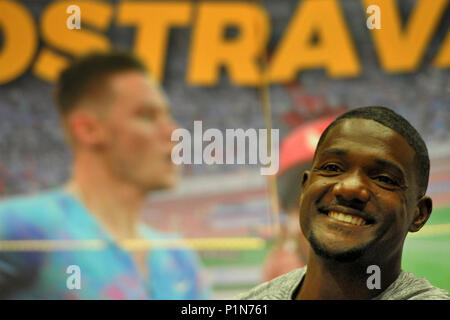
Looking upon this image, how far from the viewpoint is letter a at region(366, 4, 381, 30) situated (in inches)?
109

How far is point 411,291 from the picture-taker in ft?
3.45

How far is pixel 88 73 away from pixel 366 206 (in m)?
1.95

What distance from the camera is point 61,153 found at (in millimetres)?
2777

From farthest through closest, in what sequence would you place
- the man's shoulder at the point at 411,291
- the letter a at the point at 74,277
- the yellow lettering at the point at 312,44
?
the yellow lettering at the point at 312,44
the letter a at the point at 74,277
the man's shoulder at the point at 411,291

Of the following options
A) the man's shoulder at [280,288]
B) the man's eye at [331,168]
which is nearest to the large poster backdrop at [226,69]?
the man's shoulder at [280,288]

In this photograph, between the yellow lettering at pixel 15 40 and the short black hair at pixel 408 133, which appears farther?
the yellow lettering at pixel 15 40

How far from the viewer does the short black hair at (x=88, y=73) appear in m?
2.72

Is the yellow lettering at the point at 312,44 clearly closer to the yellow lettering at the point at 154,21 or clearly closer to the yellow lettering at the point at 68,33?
the yellow lettering at the point at 154,21

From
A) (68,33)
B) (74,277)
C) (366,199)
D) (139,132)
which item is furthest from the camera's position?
(68,33)

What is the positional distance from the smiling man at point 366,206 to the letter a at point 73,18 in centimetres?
200

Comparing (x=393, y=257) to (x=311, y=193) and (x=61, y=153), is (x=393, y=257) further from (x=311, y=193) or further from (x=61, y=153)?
(x=61, y=153)

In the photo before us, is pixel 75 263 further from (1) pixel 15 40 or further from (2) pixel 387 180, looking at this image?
(2) pixel 387 180

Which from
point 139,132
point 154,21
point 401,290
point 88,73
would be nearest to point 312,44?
point 154,21

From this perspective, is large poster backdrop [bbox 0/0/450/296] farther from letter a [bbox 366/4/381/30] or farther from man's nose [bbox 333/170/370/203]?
man's nose [bbox 333/170/370/203]
